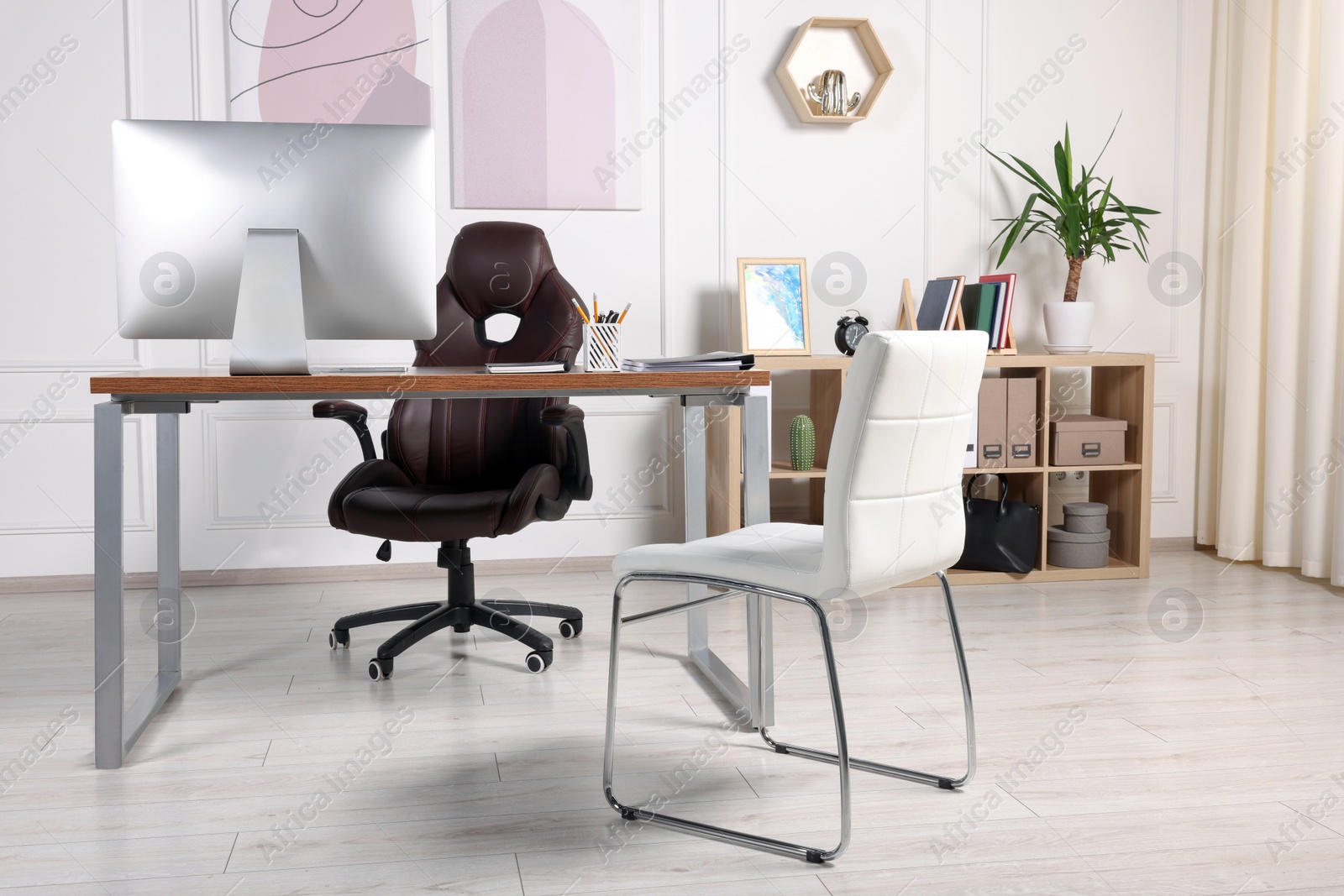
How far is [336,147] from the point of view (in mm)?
1994

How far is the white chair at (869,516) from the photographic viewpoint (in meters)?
1.52

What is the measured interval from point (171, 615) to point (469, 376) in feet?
3.56

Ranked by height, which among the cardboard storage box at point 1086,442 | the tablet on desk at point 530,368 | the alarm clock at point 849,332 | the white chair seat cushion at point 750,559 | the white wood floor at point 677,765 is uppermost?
the alarm clock at point 849,332

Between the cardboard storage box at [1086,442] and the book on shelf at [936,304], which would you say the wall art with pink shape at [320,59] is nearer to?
the book on shelf at [936,304]

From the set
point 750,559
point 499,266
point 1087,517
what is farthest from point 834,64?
point 750,559

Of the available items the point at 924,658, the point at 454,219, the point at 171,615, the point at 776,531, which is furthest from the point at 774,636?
the point at 454,219

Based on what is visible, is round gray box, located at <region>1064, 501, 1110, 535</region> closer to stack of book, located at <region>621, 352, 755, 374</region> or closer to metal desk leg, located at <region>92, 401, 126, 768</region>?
stack of book, located at <region>621, 352, 755, 374</region>

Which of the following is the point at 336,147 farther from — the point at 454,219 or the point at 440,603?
the point at 454,219

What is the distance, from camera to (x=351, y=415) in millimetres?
2713

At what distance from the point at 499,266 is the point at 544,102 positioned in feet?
3.52

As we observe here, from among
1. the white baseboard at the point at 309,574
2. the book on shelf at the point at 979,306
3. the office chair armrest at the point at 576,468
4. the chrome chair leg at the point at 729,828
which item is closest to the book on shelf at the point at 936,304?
the book on shelf at the point at 979,306

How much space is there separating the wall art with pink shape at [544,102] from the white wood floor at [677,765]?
153cm

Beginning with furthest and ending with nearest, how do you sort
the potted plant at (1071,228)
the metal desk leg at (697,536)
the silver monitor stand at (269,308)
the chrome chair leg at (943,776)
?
the potted plant at (1071,228) < the metal desk leg at (697,536) < the silver monitor stand at (269,308) < the chrome chair leg at (943,776)

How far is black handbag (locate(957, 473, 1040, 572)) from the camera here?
137 inches
